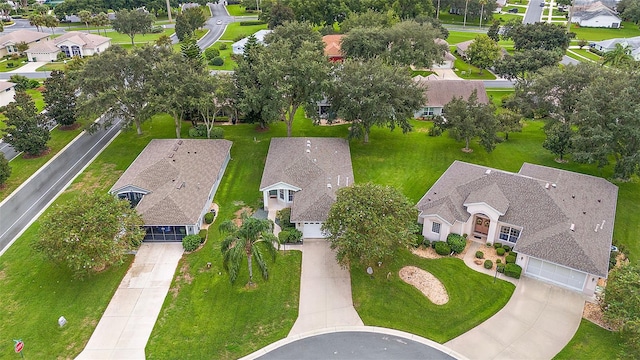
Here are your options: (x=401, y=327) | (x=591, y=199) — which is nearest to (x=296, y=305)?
(x=401, y=327)

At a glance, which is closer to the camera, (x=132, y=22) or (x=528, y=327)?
(x=528, y=327)

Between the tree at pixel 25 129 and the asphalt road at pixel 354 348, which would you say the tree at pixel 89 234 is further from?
the tree at pixel 25 129

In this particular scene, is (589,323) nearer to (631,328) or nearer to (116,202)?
(631,328)

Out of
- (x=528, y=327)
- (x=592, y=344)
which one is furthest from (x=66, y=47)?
(x=592, y=344)

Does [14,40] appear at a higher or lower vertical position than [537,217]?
higher

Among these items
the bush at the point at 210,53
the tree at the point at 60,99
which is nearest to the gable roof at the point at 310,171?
the tree at the point at 60,99

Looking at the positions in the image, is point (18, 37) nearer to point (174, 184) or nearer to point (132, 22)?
point (132, 22)
